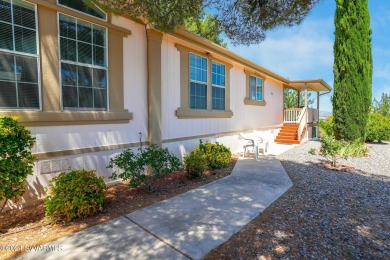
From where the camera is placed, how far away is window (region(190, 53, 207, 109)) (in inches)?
295

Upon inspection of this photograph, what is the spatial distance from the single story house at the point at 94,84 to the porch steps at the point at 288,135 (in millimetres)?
6521

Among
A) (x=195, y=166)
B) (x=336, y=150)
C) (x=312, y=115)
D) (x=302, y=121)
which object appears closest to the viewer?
(x=195, y=166)

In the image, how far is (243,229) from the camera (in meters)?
3.18

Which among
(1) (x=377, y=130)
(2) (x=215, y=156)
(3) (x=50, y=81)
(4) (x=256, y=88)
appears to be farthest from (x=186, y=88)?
(1) (x=377, y=130)

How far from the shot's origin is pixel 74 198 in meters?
3.43

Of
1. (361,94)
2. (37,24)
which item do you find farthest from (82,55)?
(361,94)

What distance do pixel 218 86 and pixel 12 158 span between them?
22.8 feet

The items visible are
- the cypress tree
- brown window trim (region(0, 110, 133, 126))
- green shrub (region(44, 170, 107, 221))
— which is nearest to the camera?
green shrub (region(44, 170, 107, 221))

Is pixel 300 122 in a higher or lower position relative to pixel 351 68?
lower

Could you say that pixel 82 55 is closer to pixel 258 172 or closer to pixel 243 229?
pixel 243 229

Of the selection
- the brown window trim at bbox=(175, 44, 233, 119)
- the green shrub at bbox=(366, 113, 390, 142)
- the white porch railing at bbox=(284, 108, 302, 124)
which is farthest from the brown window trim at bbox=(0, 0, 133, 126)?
the green shrub at bbox=(366, 113, 390, 142)

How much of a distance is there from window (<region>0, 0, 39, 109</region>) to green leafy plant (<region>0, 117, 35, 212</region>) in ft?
2.63

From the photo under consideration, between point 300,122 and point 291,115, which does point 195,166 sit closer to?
point 300,122

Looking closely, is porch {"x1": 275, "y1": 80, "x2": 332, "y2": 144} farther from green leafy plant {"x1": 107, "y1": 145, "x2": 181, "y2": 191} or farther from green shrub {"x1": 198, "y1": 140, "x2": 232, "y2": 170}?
green leafy plant {"x1": 107, "y1": 145, "x2": 181, "y2": 191}
